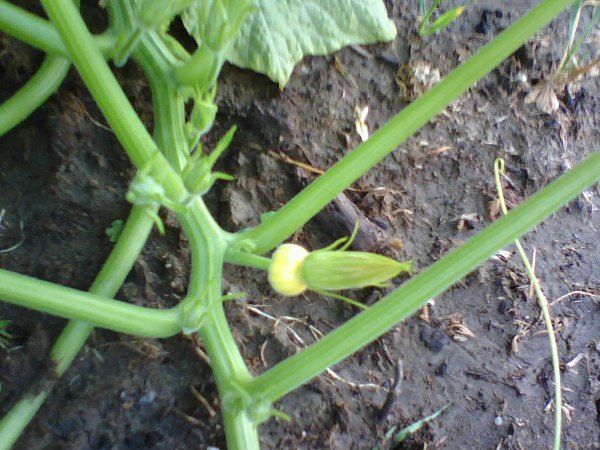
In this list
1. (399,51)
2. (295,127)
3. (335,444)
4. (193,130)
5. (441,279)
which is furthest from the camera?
(399,51)

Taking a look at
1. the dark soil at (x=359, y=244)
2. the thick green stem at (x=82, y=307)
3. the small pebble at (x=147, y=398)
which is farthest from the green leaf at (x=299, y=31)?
the small pebble at (x=147, y=398)

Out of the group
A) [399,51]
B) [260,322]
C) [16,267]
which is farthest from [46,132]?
[399,51]

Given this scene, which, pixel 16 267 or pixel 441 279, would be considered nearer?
pixel 441 279

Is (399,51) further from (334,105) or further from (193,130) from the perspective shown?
(193,130)

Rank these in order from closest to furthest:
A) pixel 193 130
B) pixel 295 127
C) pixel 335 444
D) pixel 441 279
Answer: pixel 441 279 → pixel 193 130 → pixel 335 444 → pixel 295 127

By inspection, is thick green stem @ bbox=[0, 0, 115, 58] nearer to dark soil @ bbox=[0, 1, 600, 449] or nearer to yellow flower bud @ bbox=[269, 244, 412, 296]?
dark soil @ bbox=[0, 1, 600, 449]

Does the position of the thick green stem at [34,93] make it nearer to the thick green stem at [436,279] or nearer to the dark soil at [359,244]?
the dark soil at [359,244]

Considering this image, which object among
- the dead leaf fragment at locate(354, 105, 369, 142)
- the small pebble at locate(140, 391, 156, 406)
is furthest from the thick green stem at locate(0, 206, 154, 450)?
the dead leaf fragment at locate(354, 105, 369, 142)

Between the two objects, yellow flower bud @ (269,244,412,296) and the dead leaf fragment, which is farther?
the dead leaf fragment
